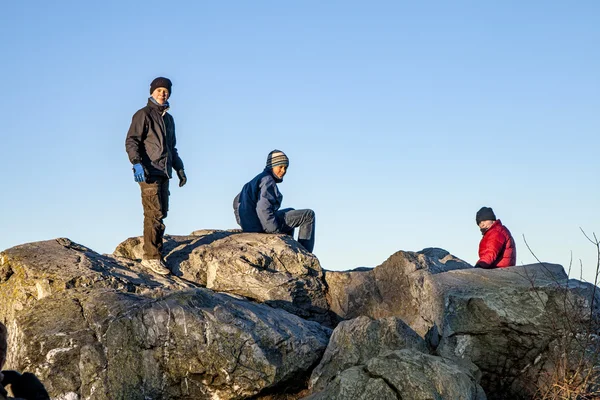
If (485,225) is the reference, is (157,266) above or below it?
below

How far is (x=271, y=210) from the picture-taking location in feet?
50.3

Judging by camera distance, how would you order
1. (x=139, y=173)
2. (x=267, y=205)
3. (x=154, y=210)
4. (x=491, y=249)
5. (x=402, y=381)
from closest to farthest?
(x=402, y=381), (x=139, y=173), (x=154, y=210), (x=491, y=249), (x=267, y=205)

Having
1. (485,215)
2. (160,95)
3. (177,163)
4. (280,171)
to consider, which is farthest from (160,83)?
(485,215)

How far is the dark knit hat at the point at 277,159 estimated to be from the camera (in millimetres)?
15250

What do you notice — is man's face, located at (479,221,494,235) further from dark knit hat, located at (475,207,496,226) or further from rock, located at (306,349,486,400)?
rock, located at (306,349,486,400)

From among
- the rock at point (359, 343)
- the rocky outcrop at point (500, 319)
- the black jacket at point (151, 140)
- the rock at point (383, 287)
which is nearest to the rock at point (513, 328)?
the rocky outcrop at point (500, 319)

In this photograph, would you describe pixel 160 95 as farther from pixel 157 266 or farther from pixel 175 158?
pixel 157 266

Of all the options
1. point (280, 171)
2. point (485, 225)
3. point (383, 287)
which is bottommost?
point (383, 287)

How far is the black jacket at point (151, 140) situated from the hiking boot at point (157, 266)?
143cm

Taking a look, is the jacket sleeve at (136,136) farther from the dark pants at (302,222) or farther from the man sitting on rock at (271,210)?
the dark pants at (302,222)

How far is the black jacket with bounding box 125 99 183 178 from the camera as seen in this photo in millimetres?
13875

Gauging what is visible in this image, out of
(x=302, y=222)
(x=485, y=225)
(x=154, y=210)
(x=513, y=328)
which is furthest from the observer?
(x=302, y=222)

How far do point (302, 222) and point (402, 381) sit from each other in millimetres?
6104

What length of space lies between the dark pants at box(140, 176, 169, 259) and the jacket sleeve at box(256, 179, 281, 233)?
1870mm
